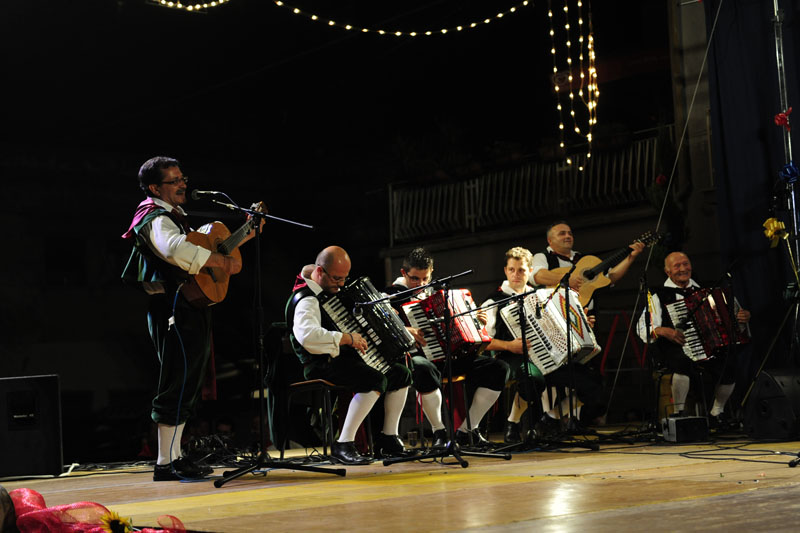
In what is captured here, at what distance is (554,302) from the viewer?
620cm

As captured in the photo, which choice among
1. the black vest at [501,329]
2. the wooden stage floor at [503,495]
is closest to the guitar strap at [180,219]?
the wooden stage floor at [503,495]

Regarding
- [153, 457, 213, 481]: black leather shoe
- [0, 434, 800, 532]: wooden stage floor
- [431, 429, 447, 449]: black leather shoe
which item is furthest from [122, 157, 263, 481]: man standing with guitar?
[431, 429, 447, 449]: black leather shoe

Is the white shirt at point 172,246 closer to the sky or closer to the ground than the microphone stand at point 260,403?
closer to the sky

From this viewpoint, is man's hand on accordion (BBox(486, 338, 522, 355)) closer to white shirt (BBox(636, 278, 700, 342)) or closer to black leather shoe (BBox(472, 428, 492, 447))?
black leather shoe (BBox(472, 428, 492, 447))

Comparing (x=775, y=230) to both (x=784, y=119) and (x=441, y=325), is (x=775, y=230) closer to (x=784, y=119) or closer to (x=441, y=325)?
(x=784, y=119)

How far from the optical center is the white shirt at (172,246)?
14.9ft

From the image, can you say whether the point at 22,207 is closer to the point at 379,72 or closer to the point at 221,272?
the point at 379,72

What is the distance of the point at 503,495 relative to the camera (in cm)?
336

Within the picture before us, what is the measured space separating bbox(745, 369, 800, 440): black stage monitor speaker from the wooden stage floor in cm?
22

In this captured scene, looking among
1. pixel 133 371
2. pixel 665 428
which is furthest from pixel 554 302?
pixel 133 371

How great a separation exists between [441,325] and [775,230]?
235 centimetres

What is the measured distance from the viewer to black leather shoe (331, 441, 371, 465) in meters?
5.29

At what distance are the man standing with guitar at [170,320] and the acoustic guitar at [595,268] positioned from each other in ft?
9.19

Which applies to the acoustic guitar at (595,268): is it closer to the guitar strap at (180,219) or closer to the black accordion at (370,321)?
the black accordion at (370,321)
